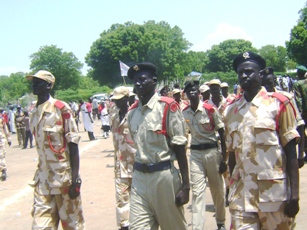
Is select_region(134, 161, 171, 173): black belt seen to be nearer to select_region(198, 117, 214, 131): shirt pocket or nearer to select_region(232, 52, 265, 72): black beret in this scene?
select_region(232, 52, 265, 72): black beret

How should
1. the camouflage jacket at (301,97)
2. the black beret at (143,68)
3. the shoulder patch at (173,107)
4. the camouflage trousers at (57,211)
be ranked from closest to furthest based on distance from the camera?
the shoulder patch at (173,107), the black beret at (143,68), the camouflage trousers at (57,211), the camouflage jacket at (301,97)

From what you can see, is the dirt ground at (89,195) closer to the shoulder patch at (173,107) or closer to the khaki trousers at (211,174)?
the khaki trousers at (211,174)

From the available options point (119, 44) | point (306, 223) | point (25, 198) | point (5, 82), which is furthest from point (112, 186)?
point (5, 82)

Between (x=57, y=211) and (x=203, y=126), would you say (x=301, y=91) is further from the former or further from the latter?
(x=57, y=211)

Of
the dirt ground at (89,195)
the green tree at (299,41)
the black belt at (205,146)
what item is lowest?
the dirt ground at (89,195)

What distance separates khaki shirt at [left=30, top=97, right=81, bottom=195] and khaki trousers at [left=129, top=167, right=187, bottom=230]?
103 centimetres

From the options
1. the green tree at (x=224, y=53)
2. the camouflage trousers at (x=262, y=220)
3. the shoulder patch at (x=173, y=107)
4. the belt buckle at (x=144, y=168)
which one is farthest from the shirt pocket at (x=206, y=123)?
the green tree at (x=224, y=53)

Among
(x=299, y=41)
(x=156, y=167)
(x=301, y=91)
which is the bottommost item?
(x=156, y=167)

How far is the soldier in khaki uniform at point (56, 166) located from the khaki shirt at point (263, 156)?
1813 mm

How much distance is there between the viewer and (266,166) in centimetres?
363

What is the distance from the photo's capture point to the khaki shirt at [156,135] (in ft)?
13.3

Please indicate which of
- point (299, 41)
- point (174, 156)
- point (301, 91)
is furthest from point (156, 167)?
point (299, 41)

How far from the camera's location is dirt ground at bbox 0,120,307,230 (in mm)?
7082

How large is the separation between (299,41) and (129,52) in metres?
26.3
